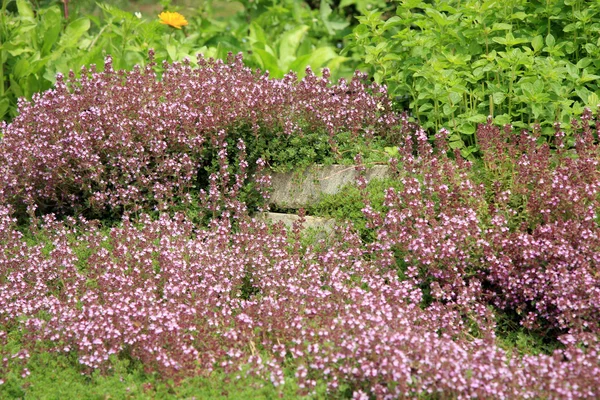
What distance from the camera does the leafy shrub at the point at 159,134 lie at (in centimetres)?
569

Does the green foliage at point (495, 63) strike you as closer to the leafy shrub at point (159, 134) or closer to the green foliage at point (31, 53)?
the leafy shrub at point (159, 134)

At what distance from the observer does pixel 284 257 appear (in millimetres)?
4883

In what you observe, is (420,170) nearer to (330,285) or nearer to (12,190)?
(330,285)

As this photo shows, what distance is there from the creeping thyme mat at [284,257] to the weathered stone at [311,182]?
18 centimetres

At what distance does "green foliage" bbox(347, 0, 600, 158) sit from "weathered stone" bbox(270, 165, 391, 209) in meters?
0.67

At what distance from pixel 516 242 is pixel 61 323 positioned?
269 centimetres

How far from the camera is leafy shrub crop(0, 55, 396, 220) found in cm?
569

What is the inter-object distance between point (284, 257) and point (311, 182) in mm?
1026

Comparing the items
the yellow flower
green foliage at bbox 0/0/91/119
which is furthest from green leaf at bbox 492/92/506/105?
green foliage at bbox 0/0/91/119

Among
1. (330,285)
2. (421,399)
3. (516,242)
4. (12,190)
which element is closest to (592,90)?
(516,242)

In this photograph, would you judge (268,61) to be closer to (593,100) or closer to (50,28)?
(50,28)

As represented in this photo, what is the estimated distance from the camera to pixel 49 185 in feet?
19.1

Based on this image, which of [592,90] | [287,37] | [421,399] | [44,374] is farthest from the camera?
[287,37]

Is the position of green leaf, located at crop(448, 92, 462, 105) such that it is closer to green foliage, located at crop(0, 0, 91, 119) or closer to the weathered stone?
the weathered stone
